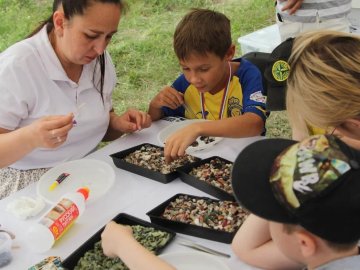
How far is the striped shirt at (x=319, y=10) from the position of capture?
219 cm

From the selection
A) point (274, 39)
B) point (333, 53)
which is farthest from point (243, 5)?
point (333, 53)

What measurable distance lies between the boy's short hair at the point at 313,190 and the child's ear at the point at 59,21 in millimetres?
1070

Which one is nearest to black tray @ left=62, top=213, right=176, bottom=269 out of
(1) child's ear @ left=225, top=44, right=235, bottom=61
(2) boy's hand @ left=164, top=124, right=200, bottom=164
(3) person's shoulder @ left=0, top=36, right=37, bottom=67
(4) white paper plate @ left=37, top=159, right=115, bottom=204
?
(4) white paper plate @ left=37, top=159, right=115, bottom=204

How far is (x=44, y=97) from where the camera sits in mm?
1604

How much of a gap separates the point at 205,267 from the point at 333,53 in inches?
25.5

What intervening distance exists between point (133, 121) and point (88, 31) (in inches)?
18.3

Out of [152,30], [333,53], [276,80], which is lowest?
[152,30]

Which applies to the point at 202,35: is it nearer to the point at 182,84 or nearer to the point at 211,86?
the point at 211,86

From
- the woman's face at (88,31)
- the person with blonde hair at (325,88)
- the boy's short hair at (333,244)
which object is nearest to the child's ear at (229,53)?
the woman's face at (88,31)

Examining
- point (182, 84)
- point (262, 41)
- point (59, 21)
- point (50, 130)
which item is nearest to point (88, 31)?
point (59, 21)

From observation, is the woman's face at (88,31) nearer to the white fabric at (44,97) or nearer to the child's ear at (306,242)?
the white fabric at (44,97)

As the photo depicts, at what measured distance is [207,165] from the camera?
1.40 metres

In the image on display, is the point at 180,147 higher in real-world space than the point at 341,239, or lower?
lower

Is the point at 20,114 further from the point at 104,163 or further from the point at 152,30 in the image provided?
the point at 152,30
